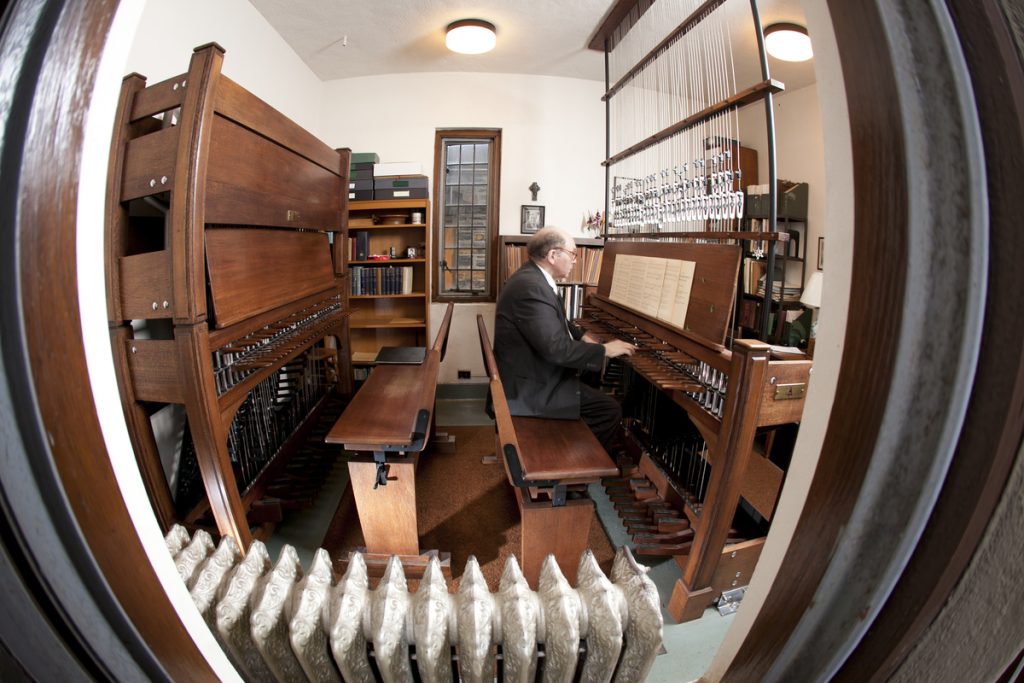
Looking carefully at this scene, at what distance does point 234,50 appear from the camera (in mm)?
2365

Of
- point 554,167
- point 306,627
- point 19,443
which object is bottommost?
point 306,627

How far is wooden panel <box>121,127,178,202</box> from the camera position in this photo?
4.09 feet

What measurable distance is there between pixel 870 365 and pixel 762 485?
1.87m

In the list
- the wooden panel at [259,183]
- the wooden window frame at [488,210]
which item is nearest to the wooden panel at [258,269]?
the wooden panel at [259,183]

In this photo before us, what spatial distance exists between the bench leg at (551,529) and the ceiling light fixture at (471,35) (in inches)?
116

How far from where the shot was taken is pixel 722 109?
1.58 m

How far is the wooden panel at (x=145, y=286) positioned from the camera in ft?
4.06

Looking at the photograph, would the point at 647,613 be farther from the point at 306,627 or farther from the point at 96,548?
the point at 96,548

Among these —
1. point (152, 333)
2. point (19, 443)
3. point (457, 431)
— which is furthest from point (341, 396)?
point (19, 443)

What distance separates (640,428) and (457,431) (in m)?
1.40

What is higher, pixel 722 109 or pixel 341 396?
pixel 722 109

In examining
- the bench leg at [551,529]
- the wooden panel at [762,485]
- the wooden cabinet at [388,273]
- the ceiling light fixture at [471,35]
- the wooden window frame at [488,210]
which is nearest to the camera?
the bench leg at [551,529]

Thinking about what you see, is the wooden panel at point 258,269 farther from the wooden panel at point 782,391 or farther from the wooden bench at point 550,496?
the wooden panel at point 782,391

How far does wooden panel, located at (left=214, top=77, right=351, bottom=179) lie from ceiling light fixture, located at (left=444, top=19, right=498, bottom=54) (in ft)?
3.96
